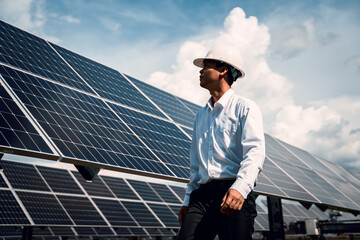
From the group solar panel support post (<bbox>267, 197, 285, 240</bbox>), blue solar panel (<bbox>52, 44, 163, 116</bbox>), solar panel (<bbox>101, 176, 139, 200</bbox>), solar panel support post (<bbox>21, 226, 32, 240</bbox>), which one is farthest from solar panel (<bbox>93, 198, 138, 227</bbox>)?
solar panel support post (<bbox>267, 197, 285, 240</bbox>)

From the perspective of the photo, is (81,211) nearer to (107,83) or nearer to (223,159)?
(107,83)

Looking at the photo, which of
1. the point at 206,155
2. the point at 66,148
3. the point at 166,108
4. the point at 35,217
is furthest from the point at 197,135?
the point at 35,217

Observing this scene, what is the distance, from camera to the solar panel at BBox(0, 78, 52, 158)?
24.7ft

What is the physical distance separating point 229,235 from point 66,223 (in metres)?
15.3

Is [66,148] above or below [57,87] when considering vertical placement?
below

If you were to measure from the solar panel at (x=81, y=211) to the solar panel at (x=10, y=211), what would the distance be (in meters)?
2.08

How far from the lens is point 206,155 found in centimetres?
371

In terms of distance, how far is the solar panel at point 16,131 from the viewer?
7520 millimetres

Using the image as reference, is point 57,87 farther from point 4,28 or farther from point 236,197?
point 236,197

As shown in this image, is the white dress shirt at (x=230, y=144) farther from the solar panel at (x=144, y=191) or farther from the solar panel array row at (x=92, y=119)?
the solar panel at (x=144, y=191)

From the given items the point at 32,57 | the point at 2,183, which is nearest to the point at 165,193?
the point at 2,183

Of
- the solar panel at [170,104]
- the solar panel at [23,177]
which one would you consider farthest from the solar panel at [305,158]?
the solar panel at [23,177]

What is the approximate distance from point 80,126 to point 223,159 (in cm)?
716

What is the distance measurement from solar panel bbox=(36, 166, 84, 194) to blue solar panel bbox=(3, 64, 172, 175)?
8.37 meters
